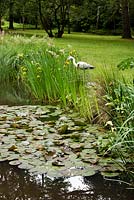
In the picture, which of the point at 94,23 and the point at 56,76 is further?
the point at 94,23

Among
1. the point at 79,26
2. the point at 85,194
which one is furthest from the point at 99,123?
the point at 79,26

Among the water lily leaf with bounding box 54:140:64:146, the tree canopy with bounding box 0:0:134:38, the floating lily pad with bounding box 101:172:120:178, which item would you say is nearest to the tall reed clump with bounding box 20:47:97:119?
the water lily leaf with bounding box 54:140:64:146

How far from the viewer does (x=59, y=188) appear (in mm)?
4133

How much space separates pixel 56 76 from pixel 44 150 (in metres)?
2.55

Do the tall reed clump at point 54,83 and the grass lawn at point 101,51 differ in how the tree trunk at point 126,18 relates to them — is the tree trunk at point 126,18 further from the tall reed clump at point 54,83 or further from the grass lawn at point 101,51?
the tall reed clump at point 54,83

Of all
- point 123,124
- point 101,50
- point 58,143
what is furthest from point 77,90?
point 101,50

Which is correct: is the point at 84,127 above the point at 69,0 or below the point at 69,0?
below

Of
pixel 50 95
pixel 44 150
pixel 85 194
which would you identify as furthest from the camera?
pixel 50 95

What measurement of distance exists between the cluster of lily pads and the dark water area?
0.27ft

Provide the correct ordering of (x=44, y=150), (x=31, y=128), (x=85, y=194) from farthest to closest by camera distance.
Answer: (x=31, y=128), (x=44, y=150), (x=85, y=194)

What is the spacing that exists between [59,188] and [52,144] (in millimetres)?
1100

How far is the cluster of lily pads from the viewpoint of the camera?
4465 millimetres

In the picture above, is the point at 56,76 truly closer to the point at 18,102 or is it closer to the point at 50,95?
the point at 50,95

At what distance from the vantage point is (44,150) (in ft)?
16.3
